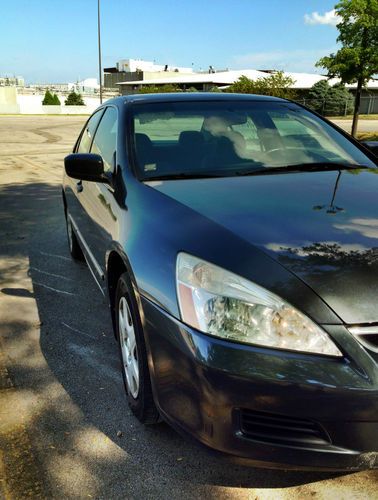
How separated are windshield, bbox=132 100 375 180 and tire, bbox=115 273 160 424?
747 millimetres

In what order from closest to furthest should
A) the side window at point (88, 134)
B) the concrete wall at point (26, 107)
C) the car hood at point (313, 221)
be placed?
the car hood at point (313, 221) → the side window at point (88, 134) → the concrete wall at point (26, 107)

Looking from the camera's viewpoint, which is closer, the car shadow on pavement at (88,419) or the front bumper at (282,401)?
the front bumper at (282,401)

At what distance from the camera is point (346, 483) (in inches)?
84.7

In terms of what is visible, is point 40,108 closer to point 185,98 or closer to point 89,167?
point 185,98

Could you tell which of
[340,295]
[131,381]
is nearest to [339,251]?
[340,295]

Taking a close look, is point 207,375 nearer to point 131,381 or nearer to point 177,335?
point 177,335

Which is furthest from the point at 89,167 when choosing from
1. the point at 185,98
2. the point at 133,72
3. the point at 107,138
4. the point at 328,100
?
the point at 133,72

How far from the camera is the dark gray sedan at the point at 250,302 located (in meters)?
1.72

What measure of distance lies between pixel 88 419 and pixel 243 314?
1.27 m

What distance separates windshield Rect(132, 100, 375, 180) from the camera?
310 cm

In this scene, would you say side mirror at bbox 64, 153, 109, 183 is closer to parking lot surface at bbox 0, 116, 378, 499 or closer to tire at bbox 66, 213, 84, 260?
parking lot surface at bbox 0, 116, 378, 499

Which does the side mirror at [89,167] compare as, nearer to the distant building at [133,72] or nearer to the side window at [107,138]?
the side window at [107,138]

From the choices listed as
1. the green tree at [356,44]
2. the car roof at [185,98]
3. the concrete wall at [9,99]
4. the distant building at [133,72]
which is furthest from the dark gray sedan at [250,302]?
the distant building at [133,72]

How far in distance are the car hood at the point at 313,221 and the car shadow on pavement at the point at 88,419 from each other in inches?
31.1
